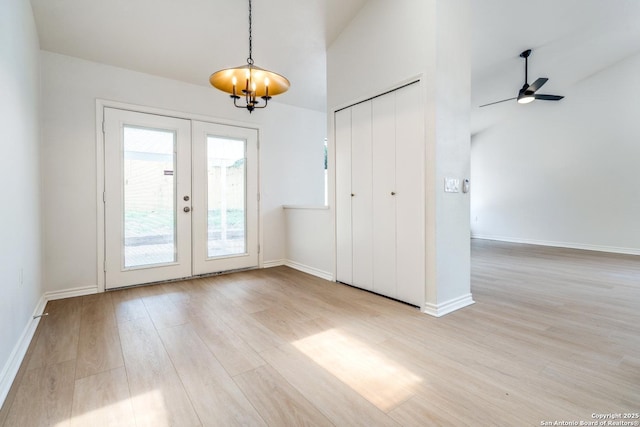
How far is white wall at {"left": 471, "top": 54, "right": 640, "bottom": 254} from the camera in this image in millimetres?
5148

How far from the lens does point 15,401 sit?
56.4 inches

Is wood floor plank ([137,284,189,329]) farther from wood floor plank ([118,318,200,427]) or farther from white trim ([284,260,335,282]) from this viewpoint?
white trim ([284,260,335,282])

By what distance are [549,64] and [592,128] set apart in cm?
180

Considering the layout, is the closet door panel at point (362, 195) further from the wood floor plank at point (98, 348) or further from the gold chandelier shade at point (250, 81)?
the wood floor plank at point (98, 348)

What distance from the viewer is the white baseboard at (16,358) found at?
1489 mm

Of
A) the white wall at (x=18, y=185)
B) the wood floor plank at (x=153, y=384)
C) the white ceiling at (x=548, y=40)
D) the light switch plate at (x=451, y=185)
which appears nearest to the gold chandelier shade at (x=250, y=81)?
the white wall at (x=18, y=185)

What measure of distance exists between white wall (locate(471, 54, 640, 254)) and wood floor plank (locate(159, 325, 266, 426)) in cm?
696

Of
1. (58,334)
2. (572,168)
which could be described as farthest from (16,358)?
(572,168)

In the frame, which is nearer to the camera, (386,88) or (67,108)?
(386,88)

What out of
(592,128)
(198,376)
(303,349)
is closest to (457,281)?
(303,349)

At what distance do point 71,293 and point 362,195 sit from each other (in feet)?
10.7

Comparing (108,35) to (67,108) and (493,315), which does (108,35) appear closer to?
(67,108)

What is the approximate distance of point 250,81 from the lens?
2203 mm

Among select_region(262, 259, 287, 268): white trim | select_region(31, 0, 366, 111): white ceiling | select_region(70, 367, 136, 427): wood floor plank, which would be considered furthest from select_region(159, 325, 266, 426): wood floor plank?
select_region(31, 0, 366, 111): white ceiling
